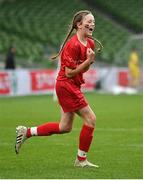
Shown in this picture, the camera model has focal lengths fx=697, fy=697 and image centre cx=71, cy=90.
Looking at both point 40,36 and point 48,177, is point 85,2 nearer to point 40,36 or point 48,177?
point 40,36

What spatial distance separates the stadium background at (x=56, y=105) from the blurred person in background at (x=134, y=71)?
80cm

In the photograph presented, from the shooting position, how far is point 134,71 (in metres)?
31.0

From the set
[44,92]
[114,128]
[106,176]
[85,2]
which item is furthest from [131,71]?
[106,176]

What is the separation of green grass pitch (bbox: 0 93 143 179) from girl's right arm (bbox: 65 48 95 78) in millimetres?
1179

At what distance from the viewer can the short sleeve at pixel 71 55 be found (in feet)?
28.1

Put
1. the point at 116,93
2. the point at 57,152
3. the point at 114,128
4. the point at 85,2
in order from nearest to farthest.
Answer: the point at 57,152 → the point at 114,128 → the point at 116,93 → the point at 85,2

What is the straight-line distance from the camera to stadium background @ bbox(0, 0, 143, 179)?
8.87m

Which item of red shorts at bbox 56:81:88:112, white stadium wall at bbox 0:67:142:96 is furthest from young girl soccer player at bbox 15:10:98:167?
white stadium wall at bbox 0:67:142:96

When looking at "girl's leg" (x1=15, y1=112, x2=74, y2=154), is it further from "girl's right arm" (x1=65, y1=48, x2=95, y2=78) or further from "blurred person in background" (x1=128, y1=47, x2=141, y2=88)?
"blurred person in background" (x1=128, y1=47, x2=141, y2=88)

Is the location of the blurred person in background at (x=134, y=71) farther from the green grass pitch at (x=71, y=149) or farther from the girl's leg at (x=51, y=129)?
the girl's leg at (x=51, y=129)

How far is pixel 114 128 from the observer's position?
14.0 meters

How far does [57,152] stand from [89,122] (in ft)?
5.70

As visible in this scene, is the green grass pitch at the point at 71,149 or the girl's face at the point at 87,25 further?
the girl's face at the point at 87,25

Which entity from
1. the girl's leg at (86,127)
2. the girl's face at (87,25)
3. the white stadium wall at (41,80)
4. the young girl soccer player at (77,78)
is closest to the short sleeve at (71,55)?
the young girl soccer player at (77,78)
